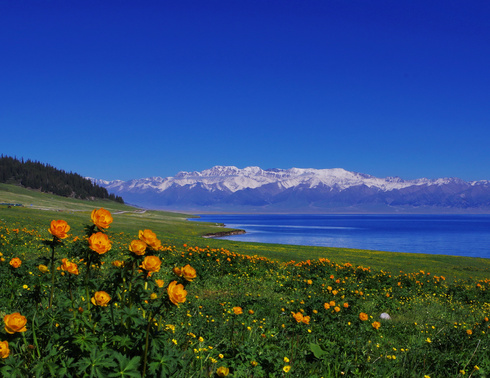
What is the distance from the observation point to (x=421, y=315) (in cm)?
1058

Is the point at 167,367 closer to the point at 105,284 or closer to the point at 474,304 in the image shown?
the point at 105,284

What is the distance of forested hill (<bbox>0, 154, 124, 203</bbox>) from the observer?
17112 cm

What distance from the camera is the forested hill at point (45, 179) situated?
561 feet

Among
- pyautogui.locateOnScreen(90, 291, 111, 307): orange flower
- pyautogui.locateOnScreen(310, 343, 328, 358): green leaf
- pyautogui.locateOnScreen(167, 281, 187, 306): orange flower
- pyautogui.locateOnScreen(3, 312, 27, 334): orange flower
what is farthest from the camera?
pyautogui.locateOnScreen(310, 343, 328, 358): green leaf

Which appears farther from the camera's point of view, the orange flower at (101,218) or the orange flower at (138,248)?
the orange flower at (101,218)

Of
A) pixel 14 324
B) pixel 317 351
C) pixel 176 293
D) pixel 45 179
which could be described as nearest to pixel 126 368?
pixel 176 293

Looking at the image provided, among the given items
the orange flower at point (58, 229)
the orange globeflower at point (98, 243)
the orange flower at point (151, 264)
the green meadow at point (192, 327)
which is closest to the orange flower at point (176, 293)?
the green meadow at point (192, 327)

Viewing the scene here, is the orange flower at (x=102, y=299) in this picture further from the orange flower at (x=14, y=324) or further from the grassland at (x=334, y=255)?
the grassland at (x=334, y=255)

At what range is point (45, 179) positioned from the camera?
177 meters

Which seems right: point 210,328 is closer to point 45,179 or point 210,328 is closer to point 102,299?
point 102,299

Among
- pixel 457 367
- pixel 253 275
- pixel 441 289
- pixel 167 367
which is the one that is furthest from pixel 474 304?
pixel 167 367

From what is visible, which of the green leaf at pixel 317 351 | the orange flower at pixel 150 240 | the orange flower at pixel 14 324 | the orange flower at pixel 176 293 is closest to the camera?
the orange flower at pixel 176 293

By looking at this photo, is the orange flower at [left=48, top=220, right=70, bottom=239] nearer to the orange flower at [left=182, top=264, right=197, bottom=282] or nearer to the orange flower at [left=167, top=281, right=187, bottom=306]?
the orange flower at [left=182, top=264, right=197, bottom=282]

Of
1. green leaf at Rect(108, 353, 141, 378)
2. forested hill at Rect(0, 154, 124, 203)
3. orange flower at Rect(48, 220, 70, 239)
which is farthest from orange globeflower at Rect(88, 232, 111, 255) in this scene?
forested hill at Rect(0, 154, 124, 203)
